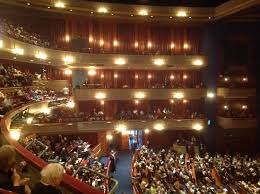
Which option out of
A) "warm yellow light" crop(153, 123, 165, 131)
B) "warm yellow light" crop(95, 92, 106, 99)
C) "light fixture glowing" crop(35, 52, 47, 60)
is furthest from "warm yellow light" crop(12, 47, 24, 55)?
"warm yellow light" crop(153, 123, 165, 131)

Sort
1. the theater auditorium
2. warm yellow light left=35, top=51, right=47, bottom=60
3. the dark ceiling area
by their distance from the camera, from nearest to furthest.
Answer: warm yellow light left=35, top=51, right=47, bottom=60 < the theater auditorium < the dark ceiling area

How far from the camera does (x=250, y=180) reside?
60.1 feet

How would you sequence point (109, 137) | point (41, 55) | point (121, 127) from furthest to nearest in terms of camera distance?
point (109, 137) < point (121, 127) < point (41, 55)

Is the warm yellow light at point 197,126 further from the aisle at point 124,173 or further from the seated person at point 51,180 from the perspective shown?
the seated person at point 51,180

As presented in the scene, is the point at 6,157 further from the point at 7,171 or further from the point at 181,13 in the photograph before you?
the point at 181,13

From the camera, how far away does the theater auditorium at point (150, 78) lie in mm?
20555

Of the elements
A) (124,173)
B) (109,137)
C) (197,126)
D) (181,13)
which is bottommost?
(124,173)

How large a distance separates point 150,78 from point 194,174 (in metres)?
10.5

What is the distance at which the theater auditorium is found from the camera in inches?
809

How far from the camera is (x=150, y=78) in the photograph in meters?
26.8

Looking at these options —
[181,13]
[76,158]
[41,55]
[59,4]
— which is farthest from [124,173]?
[181,13]

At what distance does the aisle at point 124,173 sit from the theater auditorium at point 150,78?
7cm

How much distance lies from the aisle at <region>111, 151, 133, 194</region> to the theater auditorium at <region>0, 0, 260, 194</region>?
0.24 feet

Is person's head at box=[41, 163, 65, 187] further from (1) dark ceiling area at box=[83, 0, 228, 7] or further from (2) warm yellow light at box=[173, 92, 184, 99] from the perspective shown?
(1) dark ceiling area at box=[83, 0, 228, 7]
